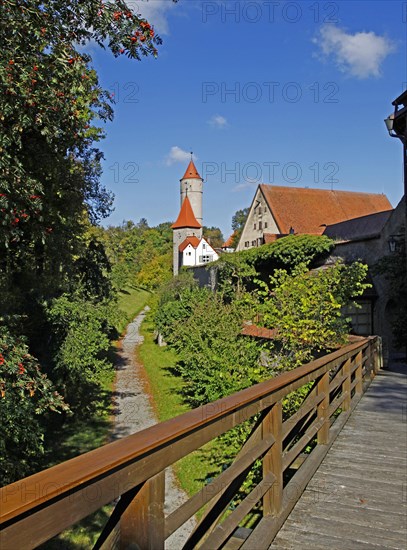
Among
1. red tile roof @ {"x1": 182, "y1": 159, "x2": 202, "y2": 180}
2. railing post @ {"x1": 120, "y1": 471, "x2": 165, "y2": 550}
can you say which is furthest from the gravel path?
red tile roof @ {"x1": 182, "y1": 159, "x2": 202, "y2": 180}

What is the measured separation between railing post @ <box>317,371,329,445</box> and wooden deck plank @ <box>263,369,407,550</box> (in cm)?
16

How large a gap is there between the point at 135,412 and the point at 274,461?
42.0 feet

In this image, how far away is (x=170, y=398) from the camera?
1662cm

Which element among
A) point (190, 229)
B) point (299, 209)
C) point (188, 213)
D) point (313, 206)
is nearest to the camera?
point (299, 209)

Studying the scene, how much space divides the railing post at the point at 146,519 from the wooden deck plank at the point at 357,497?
5.12ft

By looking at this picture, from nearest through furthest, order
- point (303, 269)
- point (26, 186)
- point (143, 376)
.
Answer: point (26, 186)
point (303, 269)
point (143, 376)

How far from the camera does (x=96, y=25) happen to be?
17.9ft

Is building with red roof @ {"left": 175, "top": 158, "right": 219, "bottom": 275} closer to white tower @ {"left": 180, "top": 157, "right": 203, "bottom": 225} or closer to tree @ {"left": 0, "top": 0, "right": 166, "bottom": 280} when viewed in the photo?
white tower @ {"left": 180, "top": 157, "right": 203, "bottom": 225}

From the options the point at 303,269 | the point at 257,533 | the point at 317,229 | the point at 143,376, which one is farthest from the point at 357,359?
the point at 317,229

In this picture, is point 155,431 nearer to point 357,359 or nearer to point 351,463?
point 351,463

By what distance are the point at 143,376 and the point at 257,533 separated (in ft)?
59.1

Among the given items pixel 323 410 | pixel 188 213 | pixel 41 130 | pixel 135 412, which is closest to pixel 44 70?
pixel 41 130

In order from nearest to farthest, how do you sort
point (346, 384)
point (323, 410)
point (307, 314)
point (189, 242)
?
point (323, 410)
point (346, 384)
point (307, 314)
point (189, 242)

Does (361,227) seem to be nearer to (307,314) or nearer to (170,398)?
(170,398)
